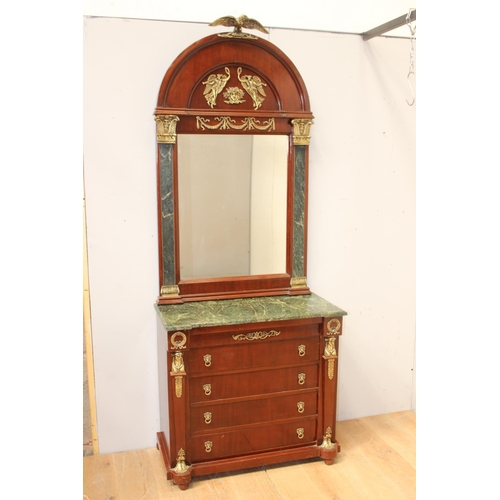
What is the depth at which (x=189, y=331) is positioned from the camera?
2494 mm

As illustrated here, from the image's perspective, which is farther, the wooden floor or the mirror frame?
the mirror frame

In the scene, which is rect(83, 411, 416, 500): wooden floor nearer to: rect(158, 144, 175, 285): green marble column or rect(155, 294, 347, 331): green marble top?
rect(155, 294, 347, 331): green marble top

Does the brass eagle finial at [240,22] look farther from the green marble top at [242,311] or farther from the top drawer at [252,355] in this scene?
the top drawer at [252,355]

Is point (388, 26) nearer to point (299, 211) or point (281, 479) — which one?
point (299, 211)

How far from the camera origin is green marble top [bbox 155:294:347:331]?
2520mm

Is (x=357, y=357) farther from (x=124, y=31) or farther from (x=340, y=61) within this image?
(x=124, y=31)

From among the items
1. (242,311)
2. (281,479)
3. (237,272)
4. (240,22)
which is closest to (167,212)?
(237,272)

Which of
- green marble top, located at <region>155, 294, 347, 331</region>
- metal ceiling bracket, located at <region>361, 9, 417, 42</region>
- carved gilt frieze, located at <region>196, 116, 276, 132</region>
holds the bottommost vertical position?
green marble top, located at <region>155, 294, 347, 331</region>

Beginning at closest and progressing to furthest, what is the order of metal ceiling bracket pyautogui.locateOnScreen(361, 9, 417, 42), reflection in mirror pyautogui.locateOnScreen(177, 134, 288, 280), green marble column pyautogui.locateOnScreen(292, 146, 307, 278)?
metal ceiling bracket pyautogui.locateOnScreen(361, 9, 417, 42) < reflection in mirror pyautogui.locateOnScreen(177, 134, 288, 280) < green marble column pyautogui.locateOnScreen(292, 146, 307, 278)

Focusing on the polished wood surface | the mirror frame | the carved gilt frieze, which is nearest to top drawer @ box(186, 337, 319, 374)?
the polished wood surface

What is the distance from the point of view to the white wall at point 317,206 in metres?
2.70

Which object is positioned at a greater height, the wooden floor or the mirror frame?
the mirror frame

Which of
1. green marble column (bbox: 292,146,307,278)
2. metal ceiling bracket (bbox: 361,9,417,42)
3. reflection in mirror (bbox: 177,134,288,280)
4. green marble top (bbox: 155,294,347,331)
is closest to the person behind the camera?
green marble top (bbox: 155,294,347,331)

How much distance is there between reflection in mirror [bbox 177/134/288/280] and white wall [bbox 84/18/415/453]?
18cm
